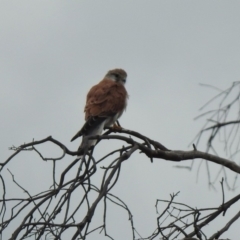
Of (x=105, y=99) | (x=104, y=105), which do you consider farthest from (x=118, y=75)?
(x=104, y=105)

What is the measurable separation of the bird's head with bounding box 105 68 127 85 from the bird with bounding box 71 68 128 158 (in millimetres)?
11

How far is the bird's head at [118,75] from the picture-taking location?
8.64 meters

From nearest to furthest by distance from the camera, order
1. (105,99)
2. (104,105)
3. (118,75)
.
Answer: (104,105) < (105,99) < (118,75)

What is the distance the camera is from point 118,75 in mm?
8688

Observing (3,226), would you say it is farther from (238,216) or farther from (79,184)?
(238,216)

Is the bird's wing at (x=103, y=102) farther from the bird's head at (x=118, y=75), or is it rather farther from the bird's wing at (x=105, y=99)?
the bird's head at (x=118, y=75)

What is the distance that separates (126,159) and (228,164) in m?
0.80

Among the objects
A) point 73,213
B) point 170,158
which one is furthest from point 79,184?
point 170,158

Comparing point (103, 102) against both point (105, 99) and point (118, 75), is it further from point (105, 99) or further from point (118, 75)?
point (118, 75)

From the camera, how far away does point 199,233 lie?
356cm

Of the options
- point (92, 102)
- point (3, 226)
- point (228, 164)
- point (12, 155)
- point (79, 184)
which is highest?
point (92, 102)

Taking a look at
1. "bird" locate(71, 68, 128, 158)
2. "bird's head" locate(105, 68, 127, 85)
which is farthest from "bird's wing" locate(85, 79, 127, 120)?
"bird's head" locate(105, 68, 127, 85)

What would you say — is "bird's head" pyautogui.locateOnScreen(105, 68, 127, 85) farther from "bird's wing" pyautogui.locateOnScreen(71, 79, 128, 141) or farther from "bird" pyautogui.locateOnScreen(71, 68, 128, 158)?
"bird's wing" pyautogui.locateOnScreen(71, 79, 128, 141)

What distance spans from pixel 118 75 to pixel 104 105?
3.90 ft
